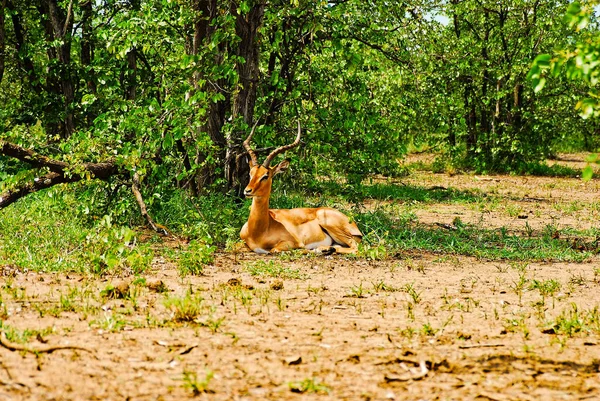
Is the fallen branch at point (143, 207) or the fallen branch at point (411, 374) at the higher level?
the fallen branch at point (143, 207)

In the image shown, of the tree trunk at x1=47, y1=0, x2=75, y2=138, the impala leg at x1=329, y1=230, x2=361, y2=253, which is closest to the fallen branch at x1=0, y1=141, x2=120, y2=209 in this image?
the impala leg at x1=329, y1=230, x2=361, y2=253

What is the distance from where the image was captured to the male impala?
31.6 ft

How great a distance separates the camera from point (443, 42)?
19828 millimetres

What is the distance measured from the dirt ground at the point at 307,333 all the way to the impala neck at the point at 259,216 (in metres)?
1.11

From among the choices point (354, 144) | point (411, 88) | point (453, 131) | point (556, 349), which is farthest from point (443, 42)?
point (556, 349)

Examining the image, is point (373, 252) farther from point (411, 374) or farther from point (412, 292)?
point (411, 374)

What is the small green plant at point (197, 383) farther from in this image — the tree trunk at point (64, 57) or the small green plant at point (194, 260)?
the tree trunk at point (64, 57)

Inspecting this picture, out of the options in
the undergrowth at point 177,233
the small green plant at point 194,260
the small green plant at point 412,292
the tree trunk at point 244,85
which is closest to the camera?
the small green plant at point 412,292

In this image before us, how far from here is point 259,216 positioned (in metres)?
9.75

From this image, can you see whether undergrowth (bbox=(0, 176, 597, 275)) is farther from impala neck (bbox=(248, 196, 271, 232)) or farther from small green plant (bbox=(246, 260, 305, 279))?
small green plant (bbox=(246, 260, 305, 279))

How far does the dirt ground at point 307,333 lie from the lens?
425 centimetres

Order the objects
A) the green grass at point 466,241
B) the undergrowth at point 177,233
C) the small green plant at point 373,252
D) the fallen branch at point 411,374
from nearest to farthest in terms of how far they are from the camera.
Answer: the fallen branch at point 411,374, the undergrowth at point 177,233, the small green plant at point 373,252, the green grass at point 466,241

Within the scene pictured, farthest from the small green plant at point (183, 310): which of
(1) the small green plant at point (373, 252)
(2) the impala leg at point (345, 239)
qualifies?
(2) the impala leg at point (345, 239)

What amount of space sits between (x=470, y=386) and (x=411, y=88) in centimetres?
1113
